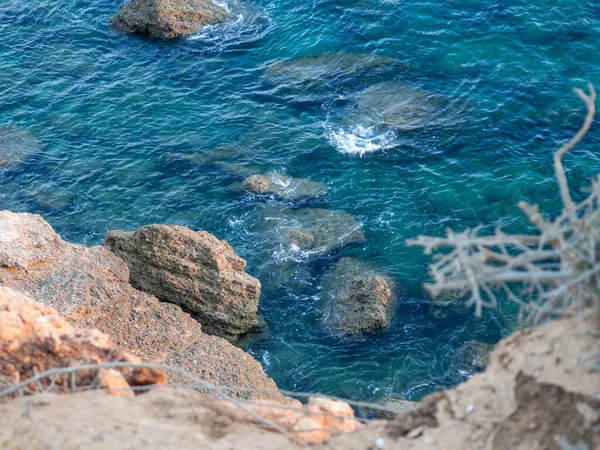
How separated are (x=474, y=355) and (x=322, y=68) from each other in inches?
508

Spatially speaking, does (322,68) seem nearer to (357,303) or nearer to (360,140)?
(360,140)

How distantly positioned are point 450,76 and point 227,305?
12645 millimetres

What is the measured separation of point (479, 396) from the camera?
729 centimetres

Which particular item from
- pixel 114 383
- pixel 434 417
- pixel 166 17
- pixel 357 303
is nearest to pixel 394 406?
pixel 357 303

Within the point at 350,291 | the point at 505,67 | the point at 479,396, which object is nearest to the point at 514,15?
the point at 505,67

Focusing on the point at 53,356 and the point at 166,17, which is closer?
the point at 53,356

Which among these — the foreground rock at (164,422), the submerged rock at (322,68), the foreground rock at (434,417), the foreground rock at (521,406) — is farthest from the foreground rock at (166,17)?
the foreground rock at (521,406)

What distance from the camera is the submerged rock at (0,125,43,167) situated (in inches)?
892

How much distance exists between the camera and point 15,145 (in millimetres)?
23234

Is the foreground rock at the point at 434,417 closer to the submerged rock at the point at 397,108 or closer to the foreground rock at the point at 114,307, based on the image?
the foreground rock at the point at 114,307

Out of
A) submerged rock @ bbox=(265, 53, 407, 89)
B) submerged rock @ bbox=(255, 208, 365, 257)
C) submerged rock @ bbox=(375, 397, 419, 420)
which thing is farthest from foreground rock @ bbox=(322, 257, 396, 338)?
submerged rock @ bbox=(265, 53, 407, 89)

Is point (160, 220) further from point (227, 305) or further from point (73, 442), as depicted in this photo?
point (73, 442)

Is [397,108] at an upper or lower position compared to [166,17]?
lower

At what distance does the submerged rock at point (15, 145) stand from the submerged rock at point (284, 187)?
746cm
